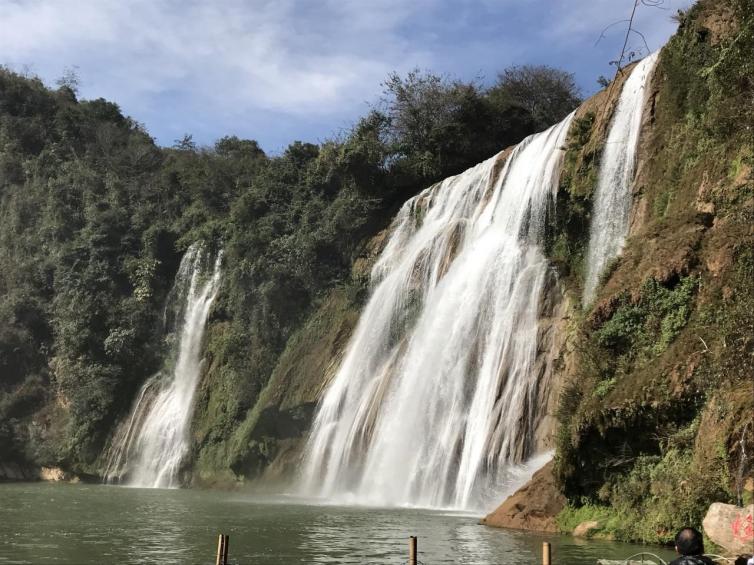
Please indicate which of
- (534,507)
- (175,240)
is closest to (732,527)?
(534,507)

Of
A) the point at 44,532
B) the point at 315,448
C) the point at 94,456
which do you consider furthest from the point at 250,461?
the point at 44,532

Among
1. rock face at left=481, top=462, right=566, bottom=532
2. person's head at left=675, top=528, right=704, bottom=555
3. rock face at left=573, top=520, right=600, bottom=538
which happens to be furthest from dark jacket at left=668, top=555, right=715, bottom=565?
rock face at left=481, top=462, right=566, bottom=532

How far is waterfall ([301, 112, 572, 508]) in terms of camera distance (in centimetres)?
2078

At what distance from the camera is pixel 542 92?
4272 cm

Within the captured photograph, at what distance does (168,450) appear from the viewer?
36656 mm

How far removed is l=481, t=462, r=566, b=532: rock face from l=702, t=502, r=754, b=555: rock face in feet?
15.7

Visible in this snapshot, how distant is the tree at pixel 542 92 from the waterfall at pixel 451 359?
492 inches

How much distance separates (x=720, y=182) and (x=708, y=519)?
7.46 metres

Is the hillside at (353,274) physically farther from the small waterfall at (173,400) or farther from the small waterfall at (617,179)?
the small waterfall at (173,400)

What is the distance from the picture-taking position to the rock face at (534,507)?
15.8m

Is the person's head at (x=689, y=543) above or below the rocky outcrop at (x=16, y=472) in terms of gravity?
above

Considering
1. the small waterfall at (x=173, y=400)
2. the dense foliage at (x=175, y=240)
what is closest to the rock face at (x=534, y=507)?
the dense foliage at (x=175, y=240)

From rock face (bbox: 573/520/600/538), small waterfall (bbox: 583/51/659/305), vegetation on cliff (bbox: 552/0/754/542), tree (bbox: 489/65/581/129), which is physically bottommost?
rock face (bbox: 573/520/600/538)

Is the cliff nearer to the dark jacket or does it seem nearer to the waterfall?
the waterfall
